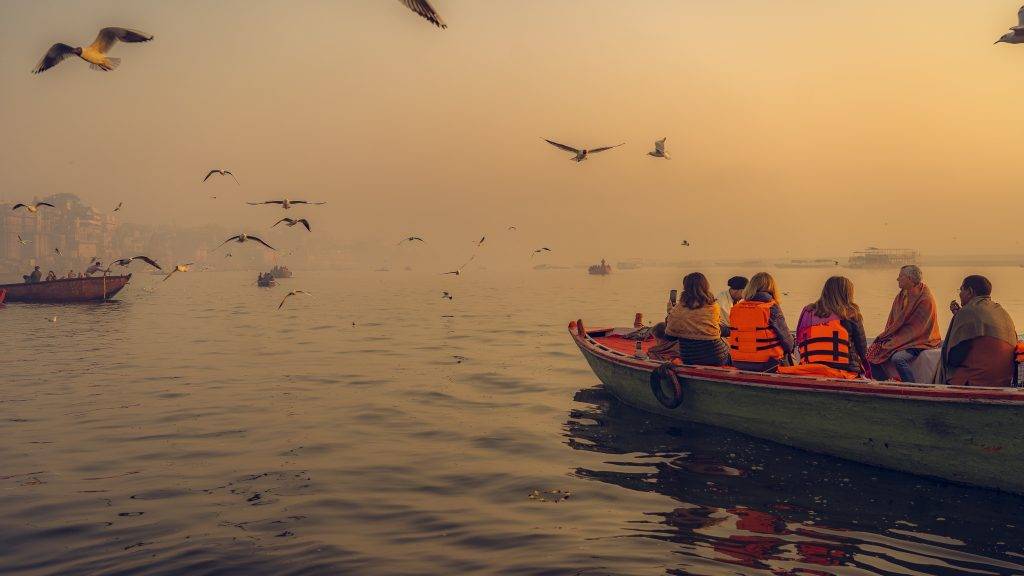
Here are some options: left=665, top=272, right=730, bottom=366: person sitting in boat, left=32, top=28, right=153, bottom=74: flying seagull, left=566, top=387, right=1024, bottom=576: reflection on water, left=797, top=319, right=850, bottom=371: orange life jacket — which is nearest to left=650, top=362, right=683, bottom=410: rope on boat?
left=665, top=272, right=730, bottom=366: person sitting in boat

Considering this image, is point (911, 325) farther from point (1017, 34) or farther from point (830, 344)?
point (1017, 34)

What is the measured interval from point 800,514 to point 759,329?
3.62m

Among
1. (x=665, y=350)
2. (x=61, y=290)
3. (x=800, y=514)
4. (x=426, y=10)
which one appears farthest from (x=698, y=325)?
(x=61, y=290)

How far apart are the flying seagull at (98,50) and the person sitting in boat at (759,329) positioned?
972 centimetres

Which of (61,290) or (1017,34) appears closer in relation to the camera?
(1017,34)

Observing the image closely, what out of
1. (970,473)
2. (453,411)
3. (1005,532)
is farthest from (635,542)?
(453,411)

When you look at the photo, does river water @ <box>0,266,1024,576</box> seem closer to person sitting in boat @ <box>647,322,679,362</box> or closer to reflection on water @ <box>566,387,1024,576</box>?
reflection on water @ <box>566,387,1024,576</box>

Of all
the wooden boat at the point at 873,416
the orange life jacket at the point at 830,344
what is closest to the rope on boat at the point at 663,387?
the wooden boat at the point at 873,416

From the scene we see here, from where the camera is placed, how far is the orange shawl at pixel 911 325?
1027 cm

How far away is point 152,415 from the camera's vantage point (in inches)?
538

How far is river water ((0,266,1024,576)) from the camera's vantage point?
6.67m

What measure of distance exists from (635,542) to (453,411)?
745 centimetres

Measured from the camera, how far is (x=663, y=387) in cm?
1225

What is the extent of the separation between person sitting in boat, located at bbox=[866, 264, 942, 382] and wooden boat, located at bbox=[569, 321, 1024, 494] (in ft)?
5.81
